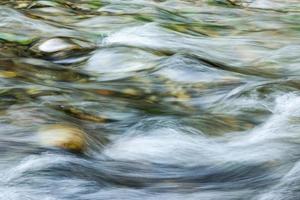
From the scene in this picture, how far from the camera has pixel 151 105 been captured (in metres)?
4.62

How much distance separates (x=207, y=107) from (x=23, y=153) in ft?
5.05

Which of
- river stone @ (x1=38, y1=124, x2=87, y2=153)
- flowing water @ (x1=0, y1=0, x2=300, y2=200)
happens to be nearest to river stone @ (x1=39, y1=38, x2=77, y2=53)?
flowing water @ (x1=0, y1=0, x2=300, y2=200)

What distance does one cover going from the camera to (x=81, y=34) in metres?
6.97

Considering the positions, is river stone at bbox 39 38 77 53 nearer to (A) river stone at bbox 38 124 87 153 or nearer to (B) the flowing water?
(B) the flowing water

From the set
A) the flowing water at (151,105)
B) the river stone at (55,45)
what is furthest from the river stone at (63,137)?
the river stone at (55,45)

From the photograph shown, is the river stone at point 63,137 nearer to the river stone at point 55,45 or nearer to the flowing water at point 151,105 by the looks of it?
the flowing water at point 151,105

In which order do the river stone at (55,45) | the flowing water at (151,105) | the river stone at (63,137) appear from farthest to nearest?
the river stone at (55,45)
the river stone at (63,137)
the flowing water at (151,105)

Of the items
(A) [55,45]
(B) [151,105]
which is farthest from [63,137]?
(A) [55,45]

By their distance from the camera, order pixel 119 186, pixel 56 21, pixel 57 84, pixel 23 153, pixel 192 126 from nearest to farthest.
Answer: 1. pixel 119 186
2. pixel 23 153
3. pixel 192 126
4. pixel 57 84
5. pixel 56 21

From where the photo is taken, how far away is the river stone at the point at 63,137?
354 cm

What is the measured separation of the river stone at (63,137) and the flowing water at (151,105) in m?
0.04

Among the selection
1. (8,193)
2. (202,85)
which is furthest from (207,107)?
(8,193)

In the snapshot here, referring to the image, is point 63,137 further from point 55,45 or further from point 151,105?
point 55,45

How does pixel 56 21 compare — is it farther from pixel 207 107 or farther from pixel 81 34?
pixel 207 107
